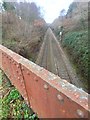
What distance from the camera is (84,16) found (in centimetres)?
2897

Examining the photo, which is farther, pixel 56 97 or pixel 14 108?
pixel 14 108

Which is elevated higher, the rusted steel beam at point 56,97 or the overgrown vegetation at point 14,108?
the rusted steel beam at point 56,97

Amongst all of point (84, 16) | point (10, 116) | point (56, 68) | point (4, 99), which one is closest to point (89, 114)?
point (10, 116)

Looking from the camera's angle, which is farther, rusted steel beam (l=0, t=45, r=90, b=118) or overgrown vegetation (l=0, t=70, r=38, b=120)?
overgrown vegetation (l=0, t=70, r=38, b=120)

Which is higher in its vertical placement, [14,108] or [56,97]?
[56,97]

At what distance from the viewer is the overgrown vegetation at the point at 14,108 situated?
2193mm

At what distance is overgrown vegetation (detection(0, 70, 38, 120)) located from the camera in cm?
219

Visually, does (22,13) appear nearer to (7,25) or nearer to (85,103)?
(7,25)

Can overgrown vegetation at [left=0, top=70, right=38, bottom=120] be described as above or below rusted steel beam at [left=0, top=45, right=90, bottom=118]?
below

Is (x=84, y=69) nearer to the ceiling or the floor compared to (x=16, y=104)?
nearer to the floor

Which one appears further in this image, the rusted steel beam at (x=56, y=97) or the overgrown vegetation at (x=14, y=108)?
the overgrown vegetation at (x=14, y=108)

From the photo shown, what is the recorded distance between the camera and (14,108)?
258cm

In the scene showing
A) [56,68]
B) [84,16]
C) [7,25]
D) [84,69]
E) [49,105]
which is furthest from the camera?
[84,16]

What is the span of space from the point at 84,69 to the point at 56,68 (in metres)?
1.89
